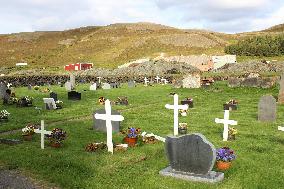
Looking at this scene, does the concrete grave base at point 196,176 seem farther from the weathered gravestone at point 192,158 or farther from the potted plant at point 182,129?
the potted plant at point 182,129

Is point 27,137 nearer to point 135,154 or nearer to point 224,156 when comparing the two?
point 135,154

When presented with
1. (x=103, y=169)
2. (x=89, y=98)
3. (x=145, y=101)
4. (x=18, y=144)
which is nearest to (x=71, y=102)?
(x=89, y=98)

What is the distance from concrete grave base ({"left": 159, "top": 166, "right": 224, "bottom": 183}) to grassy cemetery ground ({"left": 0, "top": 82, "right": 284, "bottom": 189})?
0.85ft

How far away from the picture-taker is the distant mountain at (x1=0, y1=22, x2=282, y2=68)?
125 m

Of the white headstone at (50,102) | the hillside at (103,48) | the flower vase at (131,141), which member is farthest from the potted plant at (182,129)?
the hillside at (103,48)

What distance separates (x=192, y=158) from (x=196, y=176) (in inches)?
25.2

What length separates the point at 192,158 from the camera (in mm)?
14180

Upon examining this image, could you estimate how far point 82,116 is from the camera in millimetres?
28719

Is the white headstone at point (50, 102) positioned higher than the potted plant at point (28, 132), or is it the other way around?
the white headstone at point (50, 102)

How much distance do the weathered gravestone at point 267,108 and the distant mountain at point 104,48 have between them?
282 feet

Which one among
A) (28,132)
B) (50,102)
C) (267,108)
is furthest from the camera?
(50,102)

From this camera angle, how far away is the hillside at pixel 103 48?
126 meters

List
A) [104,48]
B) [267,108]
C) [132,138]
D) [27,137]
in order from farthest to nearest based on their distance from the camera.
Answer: [104,48] < [267,108] < [27,137] < [132,138]

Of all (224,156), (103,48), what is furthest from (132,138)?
(103,48)
